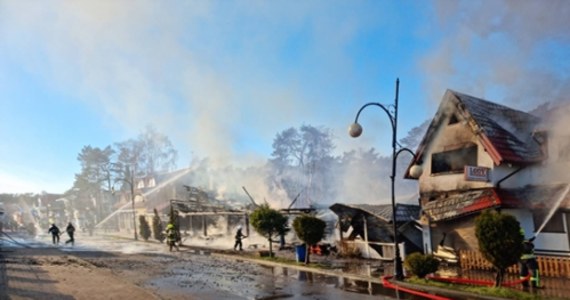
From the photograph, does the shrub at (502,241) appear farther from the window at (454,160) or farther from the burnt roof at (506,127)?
the window at (454,160)

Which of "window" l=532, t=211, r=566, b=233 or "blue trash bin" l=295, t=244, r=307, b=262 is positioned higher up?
"window" l=532, t=211, r=566, b=233

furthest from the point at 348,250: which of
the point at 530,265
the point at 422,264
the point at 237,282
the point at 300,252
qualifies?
the point at 530,265

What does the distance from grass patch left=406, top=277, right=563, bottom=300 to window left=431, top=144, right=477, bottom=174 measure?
7521 millimetres

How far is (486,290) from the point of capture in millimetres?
11594

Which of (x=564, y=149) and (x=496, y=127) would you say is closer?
(x=564, y=149)

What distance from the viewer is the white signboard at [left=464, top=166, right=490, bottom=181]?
17.1 m

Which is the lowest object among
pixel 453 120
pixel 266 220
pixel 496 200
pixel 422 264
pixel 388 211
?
pixel 422 264

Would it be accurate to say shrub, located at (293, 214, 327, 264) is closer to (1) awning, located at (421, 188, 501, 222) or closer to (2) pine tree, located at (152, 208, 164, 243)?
(1) awning, located at (421, 188, 501, 222)

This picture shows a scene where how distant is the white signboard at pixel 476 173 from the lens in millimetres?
17141

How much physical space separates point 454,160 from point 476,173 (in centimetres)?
267

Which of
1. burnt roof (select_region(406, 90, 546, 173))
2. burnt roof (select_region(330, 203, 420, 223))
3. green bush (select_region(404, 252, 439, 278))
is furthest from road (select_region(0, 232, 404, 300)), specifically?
burnt roof (select_region(406, 90, 546, 173))

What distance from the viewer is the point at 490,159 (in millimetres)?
17922

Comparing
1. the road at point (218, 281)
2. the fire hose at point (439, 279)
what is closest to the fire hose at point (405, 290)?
the fire hose at point (439, 279)

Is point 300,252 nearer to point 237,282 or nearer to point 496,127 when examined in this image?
point 237,282
